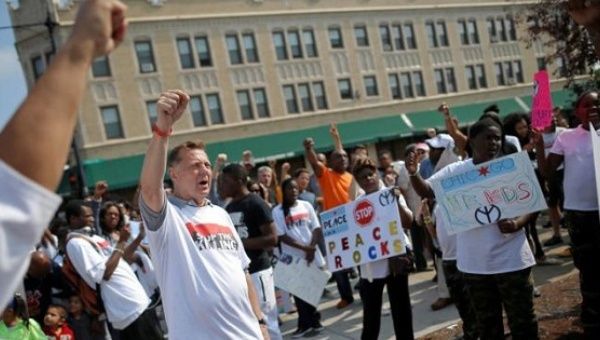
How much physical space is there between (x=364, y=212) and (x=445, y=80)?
3501 cm

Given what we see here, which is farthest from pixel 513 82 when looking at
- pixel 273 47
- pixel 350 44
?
pixel 273 47

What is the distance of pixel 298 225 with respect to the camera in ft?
24.7

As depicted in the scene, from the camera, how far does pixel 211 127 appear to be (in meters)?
30.4

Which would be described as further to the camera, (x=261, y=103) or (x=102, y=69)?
(x=261, y=103)

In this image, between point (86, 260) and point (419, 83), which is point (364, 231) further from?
point (419, 83)

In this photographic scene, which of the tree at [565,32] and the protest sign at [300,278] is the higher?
the tree at [565,32]

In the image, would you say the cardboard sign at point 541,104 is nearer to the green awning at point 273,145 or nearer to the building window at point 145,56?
the green awning at point 273,145

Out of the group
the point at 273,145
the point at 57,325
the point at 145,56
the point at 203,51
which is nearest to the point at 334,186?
the point at 57,325

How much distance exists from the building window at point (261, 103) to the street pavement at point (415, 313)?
2375 centimetres

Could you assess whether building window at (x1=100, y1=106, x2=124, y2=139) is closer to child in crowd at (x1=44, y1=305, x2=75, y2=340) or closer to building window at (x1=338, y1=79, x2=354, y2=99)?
building window at (x1=338, y1=79, x2=354, y2=99)

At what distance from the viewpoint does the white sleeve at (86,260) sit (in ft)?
16.8

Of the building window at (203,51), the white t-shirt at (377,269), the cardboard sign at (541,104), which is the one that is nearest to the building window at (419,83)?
the building window at (203,51)

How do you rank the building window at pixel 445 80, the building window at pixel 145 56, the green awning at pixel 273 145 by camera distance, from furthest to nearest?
the building window at pixel 445 80, the building window at pixel 145 56, the green awning at pixel 273 145

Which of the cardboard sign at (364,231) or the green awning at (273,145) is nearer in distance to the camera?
the cardboard sign at (364,231)
